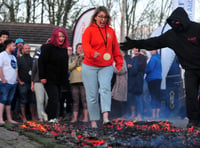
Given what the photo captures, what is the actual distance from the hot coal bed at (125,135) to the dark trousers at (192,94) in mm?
465

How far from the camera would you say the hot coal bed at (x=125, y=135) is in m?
4.64

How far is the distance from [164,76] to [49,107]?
542 centimetres

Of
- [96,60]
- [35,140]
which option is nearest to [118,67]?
[96,60]

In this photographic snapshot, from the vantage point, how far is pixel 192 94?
715 centimetres

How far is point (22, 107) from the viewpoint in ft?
33.0

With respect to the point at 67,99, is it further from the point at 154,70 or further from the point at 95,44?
the point at 95,44

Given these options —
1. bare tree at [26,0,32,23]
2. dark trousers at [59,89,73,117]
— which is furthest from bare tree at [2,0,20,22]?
dark trousers at [59,89,73,117]

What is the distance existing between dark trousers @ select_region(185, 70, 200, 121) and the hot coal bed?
1.53 feet

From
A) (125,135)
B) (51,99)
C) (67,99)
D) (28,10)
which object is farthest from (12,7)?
(125,135)

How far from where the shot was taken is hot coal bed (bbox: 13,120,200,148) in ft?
15.2

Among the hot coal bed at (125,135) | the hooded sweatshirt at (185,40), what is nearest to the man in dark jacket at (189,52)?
the hooded sweatshirt at (185,40)

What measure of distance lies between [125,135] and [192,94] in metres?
2.01

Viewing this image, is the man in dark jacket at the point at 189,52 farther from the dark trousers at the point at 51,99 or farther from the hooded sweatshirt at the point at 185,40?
the dark trousers at the point at 51,99

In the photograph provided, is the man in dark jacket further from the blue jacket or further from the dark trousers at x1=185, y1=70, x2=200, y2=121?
the blue jacket
